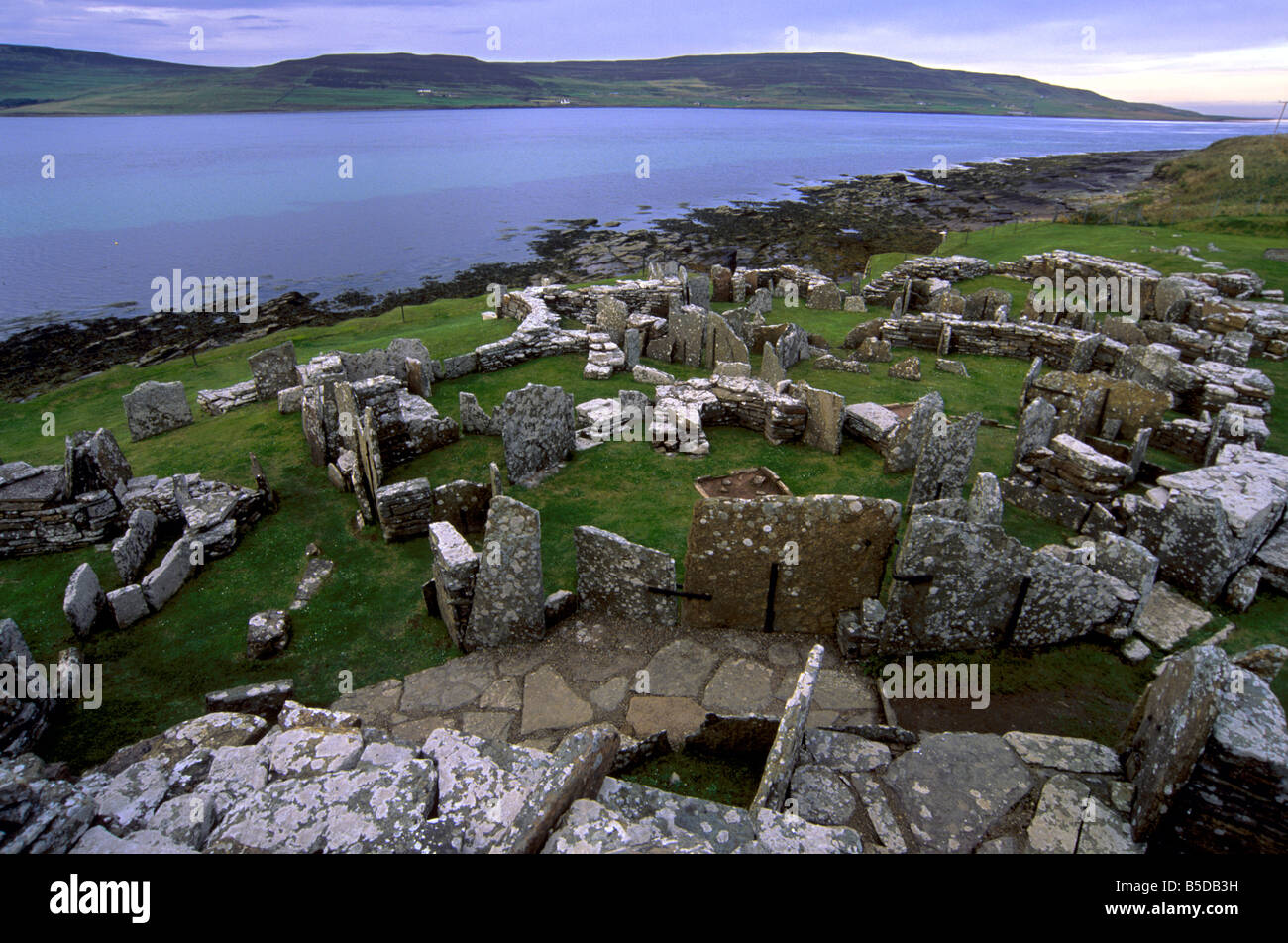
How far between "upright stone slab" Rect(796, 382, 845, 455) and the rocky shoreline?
74.3 feet

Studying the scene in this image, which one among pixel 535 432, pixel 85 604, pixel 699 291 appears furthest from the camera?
pixel 699 291

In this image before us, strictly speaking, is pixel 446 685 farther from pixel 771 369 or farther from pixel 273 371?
pixel 273 371

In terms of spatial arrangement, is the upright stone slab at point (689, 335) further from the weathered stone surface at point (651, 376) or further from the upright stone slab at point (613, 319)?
the upright stone slab at point (613, 319)

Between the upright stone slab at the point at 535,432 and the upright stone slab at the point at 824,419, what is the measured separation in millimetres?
4686

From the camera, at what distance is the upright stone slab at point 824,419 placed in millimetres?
12414

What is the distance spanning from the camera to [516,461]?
11484 mm

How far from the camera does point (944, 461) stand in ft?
32.8

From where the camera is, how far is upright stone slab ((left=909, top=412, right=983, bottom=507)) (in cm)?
980

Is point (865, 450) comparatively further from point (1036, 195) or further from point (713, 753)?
point (1036, 195)

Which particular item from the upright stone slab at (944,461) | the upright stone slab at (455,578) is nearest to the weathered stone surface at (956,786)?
the upright stone slab at (944,461)

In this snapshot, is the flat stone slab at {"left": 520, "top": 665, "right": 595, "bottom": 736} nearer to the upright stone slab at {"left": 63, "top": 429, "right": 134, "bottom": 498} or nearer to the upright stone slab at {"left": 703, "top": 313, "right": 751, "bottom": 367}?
the upright stone slab at {"left": 63, "top": 429, "right": 134, "bottom": 498}

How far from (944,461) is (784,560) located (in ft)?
13.2

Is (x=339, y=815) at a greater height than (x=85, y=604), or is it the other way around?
(x=339, y=815)

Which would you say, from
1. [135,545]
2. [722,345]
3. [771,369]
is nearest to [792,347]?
[722,345]
